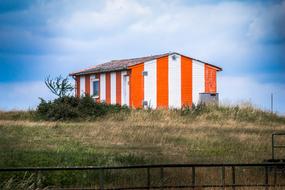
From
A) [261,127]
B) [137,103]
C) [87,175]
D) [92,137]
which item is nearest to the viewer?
[87,175]

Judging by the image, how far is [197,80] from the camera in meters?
44.5

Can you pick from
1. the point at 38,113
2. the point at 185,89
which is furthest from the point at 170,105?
the point at 38,113

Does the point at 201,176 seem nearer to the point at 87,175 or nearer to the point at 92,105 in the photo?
the point at 87,175

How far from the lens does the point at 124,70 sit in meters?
43.0

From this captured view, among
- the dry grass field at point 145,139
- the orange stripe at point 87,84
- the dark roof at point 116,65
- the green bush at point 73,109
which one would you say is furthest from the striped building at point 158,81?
the dry grass field at point 145,139

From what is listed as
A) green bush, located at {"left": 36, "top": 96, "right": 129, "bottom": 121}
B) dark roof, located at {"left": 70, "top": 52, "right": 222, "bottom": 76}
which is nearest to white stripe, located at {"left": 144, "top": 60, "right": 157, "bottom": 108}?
dark roof, located at {"left": 70, "top": 52, "right": 222, "bottom": 76}

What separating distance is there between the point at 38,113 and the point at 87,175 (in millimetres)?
21464

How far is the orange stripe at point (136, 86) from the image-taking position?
42125mm

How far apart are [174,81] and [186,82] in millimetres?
942

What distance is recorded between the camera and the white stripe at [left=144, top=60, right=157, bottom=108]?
4272 cm

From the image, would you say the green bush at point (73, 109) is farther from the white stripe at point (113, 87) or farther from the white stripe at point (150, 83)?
the white stripe at point (113, 87)

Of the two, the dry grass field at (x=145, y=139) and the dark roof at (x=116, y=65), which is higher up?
the dark roof at (x=116, y=65)

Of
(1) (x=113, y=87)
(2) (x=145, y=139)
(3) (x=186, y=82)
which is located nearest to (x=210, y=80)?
(3) (x=186, y=82)

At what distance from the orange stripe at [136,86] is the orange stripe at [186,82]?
3.17 m
